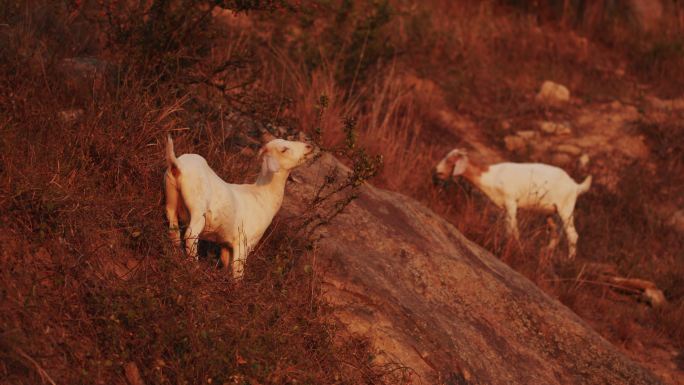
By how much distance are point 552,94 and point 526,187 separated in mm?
4170

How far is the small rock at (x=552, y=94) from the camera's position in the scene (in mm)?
13039

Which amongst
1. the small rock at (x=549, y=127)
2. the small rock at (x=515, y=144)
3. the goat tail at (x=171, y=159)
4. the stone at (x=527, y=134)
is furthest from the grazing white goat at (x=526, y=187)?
the goat tail at (x=171, y=159)

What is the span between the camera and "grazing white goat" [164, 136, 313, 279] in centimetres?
388

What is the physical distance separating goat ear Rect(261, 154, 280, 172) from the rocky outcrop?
71 centimetres

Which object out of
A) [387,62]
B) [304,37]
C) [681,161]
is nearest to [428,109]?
[387,62]

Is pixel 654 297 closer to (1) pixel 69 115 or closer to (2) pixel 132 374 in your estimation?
(1) pixel 69 115

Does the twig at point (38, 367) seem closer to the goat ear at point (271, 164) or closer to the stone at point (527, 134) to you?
the goat ear at point (271, 164)

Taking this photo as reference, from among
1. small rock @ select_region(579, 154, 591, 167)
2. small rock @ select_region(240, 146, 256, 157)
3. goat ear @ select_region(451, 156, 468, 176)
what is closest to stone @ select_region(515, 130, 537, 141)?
small rock @ select_region(579, 154, 591, 167)

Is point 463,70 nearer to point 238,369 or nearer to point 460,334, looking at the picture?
point 460,334

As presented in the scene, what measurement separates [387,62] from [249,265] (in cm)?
697

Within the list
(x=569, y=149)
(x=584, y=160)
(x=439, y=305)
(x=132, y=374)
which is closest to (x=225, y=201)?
(x=132, y=374)

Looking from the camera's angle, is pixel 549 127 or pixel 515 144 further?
pixel 549 127

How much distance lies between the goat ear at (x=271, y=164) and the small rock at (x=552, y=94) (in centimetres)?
940

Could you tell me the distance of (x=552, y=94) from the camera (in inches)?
516
